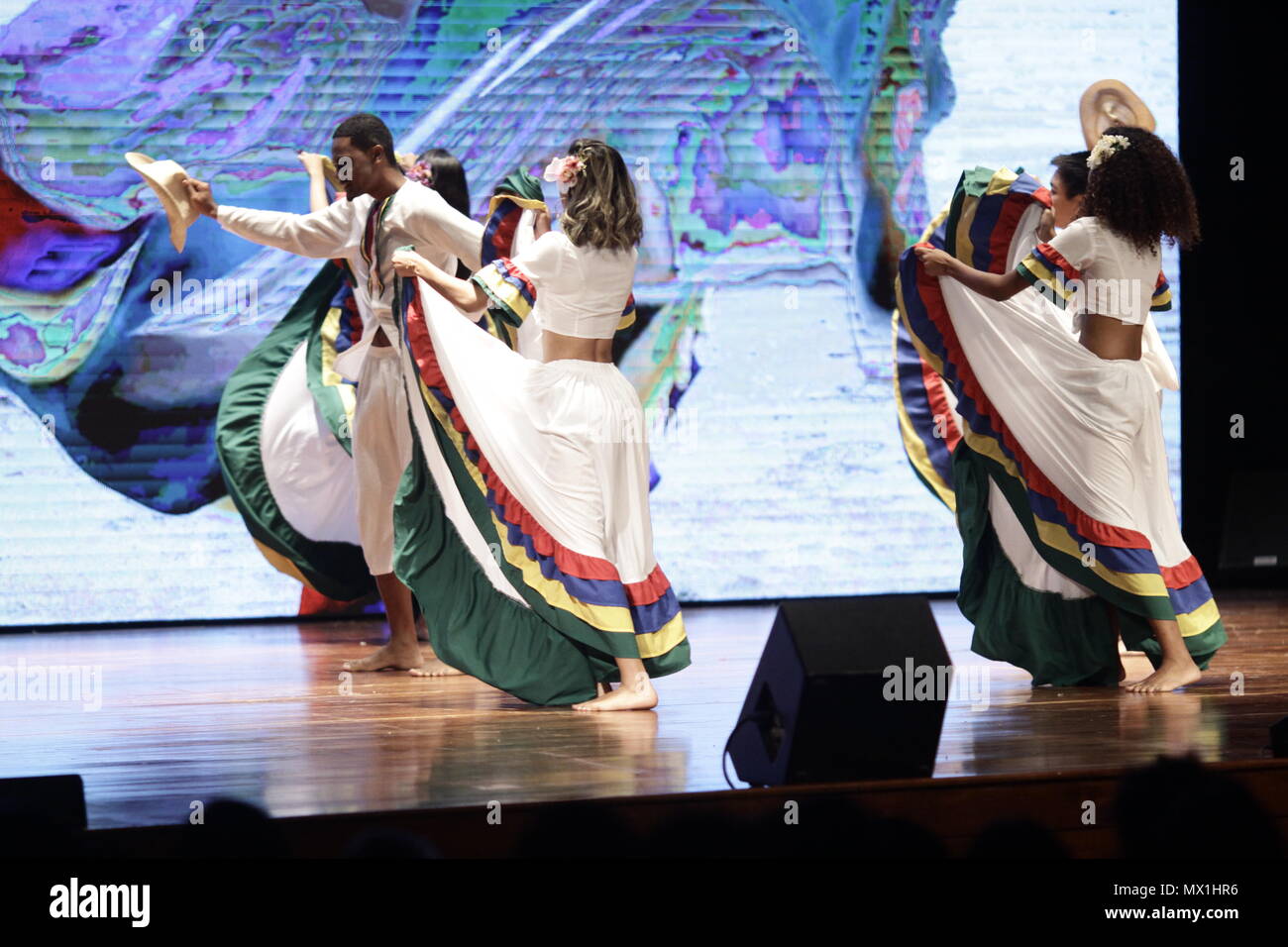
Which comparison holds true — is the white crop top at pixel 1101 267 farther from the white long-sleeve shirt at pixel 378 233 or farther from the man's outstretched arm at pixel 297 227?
the man's outstretched arm at pixel 297 227

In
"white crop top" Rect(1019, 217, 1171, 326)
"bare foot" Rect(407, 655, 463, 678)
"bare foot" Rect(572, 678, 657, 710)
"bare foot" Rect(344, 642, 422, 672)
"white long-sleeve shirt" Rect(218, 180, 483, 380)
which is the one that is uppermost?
"white long-sleeve shirt" Rect(218, 180, 483, 380)

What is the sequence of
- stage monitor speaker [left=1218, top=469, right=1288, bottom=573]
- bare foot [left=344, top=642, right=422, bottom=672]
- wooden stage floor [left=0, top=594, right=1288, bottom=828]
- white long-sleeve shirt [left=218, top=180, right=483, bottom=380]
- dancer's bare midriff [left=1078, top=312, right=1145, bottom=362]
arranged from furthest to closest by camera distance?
1. stage monitor speaker [left=1218, top=469, right=1288, bottom=573]
2. bare foot [left=344, top=642, right=422, bottom=672]
3. white long-sleeve shirt [left=218, top=180, right=483, bottom=380]
4. dancer's bare midriff [left=1078, top=312, right=1145, bottom=362]
5. wooden stage floor [left=0, top=594, right=1288, bottom=828]

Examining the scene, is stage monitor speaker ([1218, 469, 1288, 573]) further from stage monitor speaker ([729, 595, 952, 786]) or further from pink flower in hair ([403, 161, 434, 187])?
stage monitor speaker ([729, 595, 952, 786])

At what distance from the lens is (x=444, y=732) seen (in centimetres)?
400

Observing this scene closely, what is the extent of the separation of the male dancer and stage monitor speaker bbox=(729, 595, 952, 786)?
2206 mm

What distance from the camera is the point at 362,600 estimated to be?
7117mm

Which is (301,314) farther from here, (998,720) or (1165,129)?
(1165,129)

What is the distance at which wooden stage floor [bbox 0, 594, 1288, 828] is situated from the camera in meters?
3.19

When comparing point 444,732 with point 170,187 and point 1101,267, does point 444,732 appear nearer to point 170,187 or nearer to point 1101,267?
point 170,187

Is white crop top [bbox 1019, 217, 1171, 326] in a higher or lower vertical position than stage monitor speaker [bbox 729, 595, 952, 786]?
higher

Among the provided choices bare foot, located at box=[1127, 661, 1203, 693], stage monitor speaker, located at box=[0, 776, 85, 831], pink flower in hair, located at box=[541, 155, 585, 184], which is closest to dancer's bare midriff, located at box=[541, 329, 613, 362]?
pink flower in hair, located at box=[541, 155, 585, 184]

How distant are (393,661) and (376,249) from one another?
1405mm

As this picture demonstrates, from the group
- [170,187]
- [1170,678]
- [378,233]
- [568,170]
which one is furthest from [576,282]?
[1170,678]

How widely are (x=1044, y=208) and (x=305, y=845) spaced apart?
324cm
